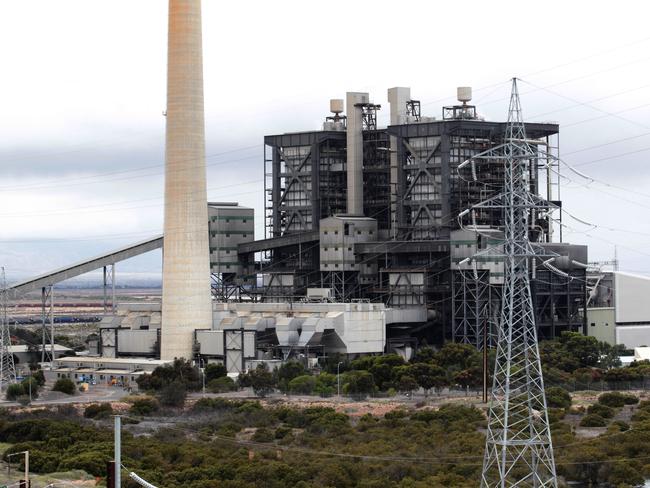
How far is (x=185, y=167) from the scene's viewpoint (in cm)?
8519

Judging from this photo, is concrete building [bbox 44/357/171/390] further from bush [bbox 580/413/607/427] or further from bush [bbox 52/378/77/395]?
bush [bbox 580/413/607/427]

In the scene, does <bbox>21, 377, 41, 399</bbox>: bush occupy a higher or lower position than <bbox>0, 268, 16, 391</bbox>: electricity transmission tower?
lower

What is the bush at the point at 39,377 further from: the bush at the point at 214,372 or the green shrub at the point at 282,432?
the green shrub at the point at 282,432

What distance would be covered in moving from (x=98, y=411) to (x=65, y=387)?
37.4 ft

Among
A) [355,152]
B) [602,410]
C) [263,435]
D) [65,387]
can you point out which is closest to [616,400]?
[602,410]

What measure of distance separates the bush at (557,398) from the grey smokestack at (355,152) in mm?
35620

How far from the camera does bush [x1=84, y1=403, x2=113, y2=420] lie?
66.1 meters

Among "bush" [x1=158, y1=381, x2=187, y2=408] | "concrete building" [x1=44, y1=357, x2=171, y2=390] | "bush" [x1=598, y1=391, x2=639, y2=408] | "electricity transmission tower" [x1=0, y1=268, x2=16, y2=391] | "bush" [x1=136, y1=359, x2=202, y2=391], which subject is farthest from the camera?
"concrete building" [x1=44, y1=357, x2=171, y2=390]

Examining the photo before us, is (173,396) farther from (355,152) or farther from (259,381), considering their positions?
(355,152)

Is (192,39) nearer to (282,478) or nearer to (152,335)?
(152,335)

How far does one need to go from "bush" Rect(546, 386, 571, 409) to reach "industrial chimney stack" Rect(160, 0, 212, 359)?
27.6m

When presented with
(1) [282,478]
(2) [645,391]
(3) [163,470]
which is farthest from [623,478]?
(2) [645,391]

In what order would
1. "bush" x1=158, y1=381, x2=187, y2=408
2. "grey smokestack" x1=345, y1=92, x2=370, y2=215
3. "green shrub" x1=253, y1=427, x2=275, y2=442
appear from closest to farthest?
1. "green shrub" x1=253, y1=427, x2=275, y2=442
2. "bush" x1=158, y1=381, x2=187, y2=408
3. "grey smokestack" x1=345, y1=92, x2=370, y2=215

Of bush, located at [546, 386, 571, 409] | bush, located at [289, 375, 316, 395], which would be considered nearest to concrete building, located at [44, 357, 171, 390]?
bush, located at [289, 375, 316, 395]
